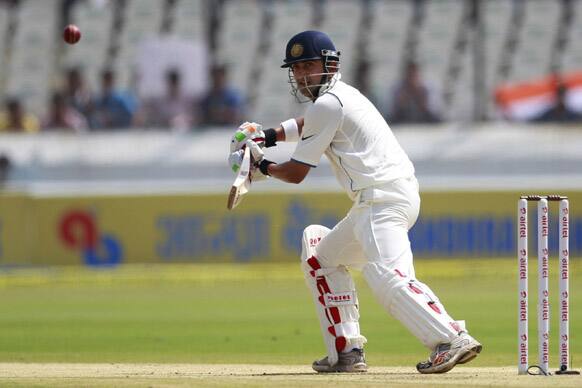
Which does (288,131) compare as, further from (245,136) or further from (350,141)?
(350,141)

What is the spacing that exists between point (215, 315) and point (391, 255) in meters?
5.32

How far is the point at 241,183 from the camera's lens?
6664mm

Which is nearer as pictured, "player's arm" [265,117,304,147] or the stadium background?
"player's arm" [265,117,304,147]

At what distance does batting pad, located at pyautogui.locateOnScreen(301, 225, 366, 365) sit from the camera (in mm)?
6914

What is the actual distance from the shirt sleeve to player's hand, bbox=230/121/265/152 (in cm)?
33

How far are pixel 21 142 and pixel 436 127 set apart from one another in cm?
591

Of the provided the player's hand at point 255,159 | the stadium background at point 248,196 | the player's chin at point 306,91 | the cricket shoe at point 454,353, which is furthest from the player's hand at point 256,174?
the stadium background at point 248,196

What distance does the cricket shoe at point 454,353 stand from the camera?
20.6 feet

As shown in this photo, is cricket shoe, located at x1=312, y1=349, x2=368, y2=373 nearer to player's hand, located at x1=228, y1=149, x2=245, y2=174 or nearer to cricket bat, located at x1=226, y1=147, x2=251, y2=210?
cricket bat, located at x1=226, y1=147, x2=251, y2=210

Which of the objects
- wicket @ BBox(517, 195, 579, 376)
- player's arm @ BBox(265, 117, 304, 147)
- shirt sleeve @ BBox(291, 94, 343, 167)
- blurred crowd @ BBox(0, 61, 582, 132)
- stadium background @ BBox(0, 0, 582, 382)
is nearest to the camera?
wicket @ BBox(517, 195, 579, 376)

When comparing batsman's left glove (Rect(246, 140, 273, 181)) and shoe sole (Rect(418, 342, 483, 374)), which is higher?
batsman's left glove (Rect(246, 140, 273, 181))

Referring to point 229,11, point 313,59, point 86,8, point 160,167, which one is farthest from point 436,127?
point 313,59

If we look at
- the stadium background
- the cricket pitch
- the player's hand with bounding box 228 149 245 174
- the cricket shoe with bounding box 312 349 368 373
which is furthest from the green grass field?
the player's hand with bounding box 228 149 245 174

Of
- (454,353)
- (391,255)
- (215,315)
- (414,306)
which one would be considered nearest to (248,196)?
(215,315)
